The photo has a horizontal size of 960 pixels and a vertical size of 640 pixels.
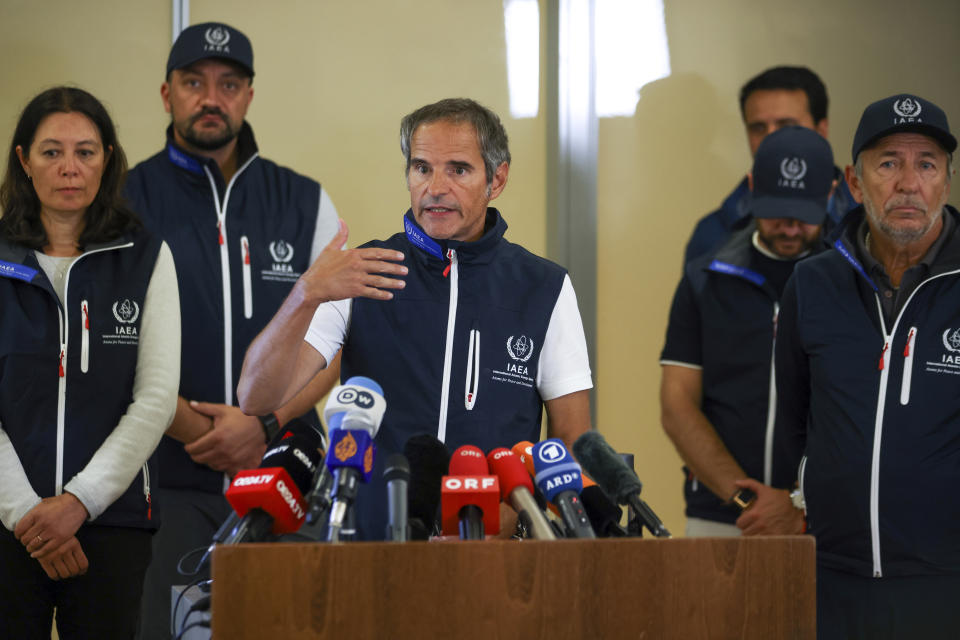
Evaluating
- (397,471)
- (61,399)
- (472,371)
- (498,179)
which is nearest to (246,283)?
(61,399)

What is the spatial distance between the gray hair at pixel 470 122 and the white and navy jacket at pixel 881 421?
917 millimetres

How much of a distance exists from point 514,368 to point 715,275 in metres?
1.19

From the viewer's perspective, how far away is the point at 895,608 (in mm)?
2381

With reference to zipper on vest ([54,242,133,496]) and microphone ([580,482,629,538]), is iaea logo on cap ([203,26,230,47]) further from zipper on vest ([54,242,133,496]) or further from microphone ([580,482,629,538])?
microphone ([580,482,629,538])

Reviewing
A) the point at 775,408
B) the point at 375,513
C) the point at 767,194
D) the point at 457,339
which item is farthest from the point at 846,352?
the point at 375,513

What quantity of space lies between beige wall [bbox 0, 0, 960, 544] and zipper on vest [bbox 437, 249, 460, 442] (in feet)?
6.79

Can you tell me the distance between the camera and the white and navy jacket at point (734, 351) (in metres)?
3.08

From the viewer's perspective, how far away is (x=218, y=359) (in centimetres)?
305

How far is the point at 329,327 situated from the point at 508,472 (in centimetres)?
74

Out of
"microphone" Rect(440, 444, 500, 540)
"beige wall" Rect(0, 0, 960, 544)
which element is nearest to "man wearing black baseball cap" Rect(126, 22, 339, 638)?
"beige wall" Rect(0, 0, 960, 544)

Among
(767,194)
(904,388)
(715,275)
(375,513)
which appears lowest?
(375,513)

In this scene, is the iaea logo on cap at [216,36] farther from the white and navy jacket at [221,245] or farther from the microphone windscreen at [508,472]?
the microphone windscreen at [508,472]

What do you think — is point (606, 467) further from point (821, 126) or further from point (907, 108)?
point (821, 126)

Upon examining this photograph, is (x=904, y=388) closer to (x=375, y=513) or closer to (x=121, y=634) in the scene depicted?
(x=375, y=513)
